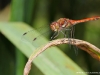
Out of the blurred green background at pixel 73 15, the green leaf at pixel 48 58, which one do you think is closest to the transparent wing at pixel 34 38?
the green leaf at pixel 48 58

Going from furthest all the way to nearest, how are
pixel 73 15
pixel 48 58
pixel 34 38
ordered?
pixel 73 15 < pixel 34 38 < pixel 48 58

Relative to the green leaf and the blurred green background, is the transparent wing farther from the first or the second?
the blurred green background

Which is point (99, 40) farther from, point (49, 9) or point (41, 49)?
point (41, 49)

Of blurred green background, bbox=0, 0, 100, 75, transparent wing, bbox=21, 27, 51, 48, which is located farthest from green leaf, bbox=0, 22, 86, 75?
blurred green background, bbox=0, 0, 100, 75

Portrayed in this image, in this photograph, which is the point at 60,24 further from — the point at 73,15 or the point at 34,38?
the point at 73,15

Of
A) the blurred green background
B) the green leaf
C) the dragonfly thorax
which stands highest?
the dragonfly thorax

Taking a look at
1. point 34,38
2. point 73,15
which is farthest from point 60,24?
point 73,15

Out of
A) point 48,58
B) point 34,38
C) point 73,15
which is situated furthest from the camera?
point 73,15

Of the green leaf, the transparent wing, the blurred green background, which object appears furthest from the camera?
the blurred green background
